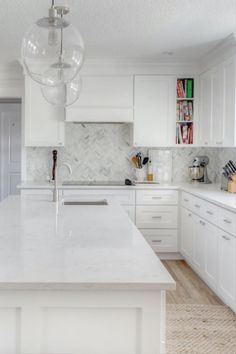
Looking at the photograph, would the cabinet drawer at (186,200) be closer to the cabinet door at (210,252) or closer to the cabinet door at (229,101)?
the cabinet door at (210,252)

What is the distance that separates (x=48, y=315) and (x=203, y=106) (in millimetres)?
4113

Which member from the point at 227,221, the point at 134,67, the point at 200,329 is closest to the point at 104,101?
the point at 134,67

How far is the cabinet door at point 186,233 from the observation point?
4.43 meters

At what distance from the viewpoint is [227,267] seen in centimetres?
324

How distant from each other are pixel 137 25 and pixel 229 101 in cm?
118

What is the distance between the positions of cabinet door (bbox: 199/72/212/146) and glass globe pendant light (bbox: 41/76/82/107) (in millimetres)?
2074

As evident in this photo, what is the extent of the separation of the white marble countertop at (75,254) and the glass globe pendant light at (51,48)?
2.59 ft

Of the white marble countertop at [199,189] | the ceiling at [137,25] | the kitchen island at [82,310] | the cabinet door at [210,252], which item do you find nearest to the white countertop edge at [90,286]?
the kitchen island at [82,310]

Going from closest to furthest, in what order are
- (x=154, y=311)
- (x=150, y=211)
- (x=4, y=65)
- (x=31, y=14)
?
(x=154, y=311) → (x=31, y=14) → (x=150, y=211) → (x=4, y=65)

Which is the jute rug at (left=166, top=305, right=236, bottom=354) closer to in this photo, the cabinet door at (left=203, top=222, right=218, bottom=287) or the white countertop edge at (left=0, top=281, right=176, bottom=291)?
the cabinet door at (left=203, top=222, right=218, bottom=287)

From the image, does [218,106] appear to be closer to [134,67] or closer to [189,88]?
[189,88]

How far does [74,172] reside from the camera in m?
5.47

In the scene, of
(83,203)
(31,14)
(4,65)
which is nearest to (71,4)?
(31,14)

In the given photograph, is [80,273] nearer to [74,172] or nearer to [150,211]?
[150,211]
